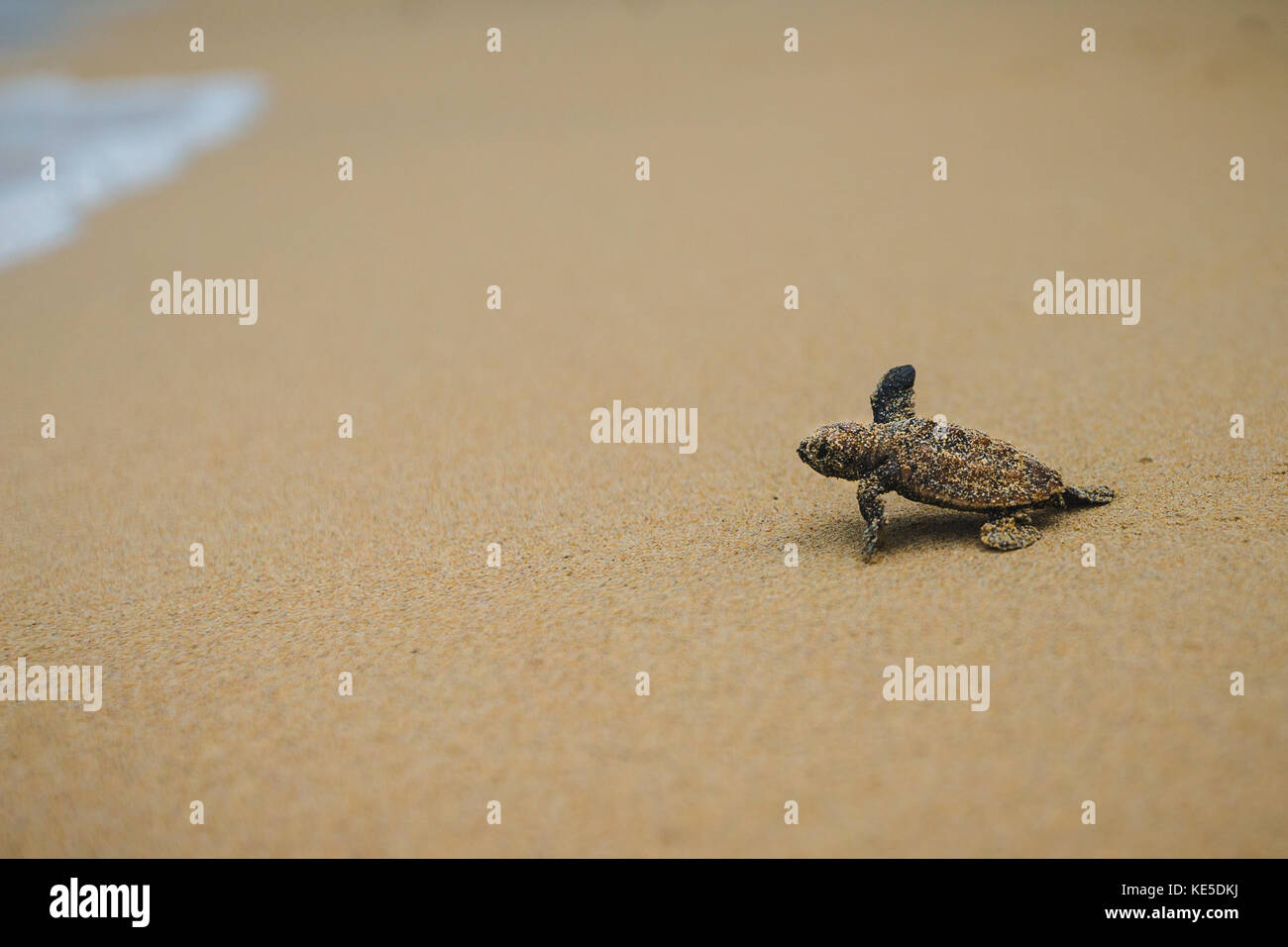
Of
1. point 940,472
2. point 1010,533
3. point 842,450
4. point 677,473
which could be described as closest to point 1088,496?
point 1010,533

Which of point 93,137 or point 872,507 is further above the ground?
point 93,137

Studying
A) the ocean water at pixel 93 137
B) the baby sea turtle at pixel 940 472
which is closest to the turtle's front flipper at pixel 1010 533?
the baby sea turtle at pixel 940 472

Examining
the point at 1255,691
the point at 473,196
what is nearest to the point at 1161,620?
the point at 1255,691

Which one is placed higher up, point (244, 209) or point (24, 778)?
point (244, 209)

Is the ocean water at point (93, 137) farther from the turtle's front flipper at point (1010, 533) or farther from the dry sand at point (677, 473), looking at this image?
the turtle's front flipper at point (1010, 533)

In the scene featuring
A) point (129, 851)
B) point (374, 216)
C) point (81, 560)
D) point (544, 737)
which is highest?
point (374, 216)

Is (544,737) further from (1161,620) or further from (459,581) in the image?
(1161,620)

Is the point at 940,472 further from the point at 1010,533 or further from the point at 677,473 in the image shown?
the point at 677,473

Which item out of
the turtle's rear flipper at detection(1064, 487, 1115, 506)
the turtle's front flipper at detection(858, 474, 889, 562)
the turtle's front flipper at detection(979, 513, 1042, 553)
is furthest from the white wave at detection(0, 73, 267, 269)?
the turtle's rear flipper at detection(1064, 487, 1115, 506)
